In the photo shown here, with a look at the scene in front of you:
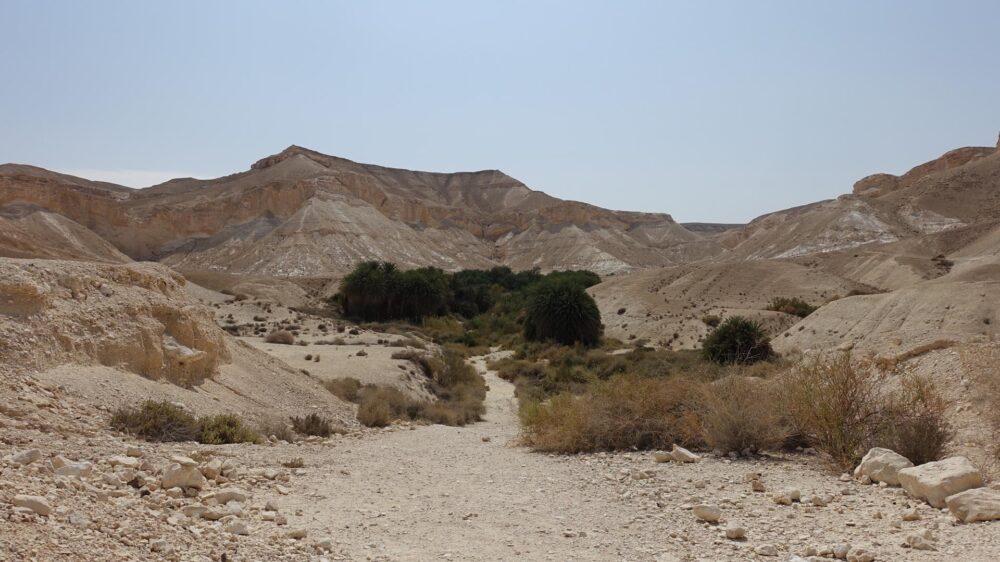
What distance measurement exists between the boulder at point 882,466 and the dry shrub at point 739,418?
173 centimetres

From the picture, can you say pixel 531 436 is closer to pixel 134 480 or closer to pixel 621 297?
pixel 134 480

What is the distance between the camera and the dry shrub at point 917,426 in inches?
312

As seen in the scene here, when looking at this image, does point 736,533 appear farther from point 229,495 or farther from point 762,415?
point 229,495

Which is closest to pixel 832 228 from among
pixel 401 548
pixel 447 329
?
pixel 447 329

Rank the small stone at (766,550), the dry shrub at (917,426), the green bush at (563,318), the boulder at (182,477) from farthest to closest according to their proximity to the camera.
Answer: the green bush at (563,318) < the dry shrub at (917,426) < the boulder at (182,477) < the small stone at (766,550)

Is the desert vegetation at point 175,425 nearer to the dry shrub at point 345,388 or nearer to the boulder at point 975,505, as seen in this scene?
the dry shrub at point 345,388

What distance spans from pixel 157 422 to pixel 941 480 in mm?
8894

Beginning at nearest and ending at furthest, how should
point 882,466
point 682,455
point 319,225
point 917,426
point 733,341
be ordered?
point 882,466, point 917,426, point 682,455, point 733,341, point 319,225

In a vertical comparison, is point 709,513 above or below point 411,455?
above

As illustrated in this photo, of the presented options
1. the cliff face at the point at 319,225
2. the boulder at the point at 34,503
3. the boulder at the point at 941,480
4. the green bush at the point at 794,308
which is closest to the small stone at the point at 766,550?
the boulder at the point at 941,480

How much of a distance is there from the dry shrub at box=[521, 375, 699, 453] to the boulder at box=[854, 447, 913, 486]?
2690mm

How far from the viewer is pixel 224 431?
10242mm

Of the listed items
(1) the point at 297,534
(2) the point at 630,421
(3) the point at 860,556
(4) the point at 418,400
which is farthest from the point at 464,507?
(4) the point at 418,400

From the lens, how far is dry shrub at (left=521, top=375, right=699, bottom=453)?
34.2ft
